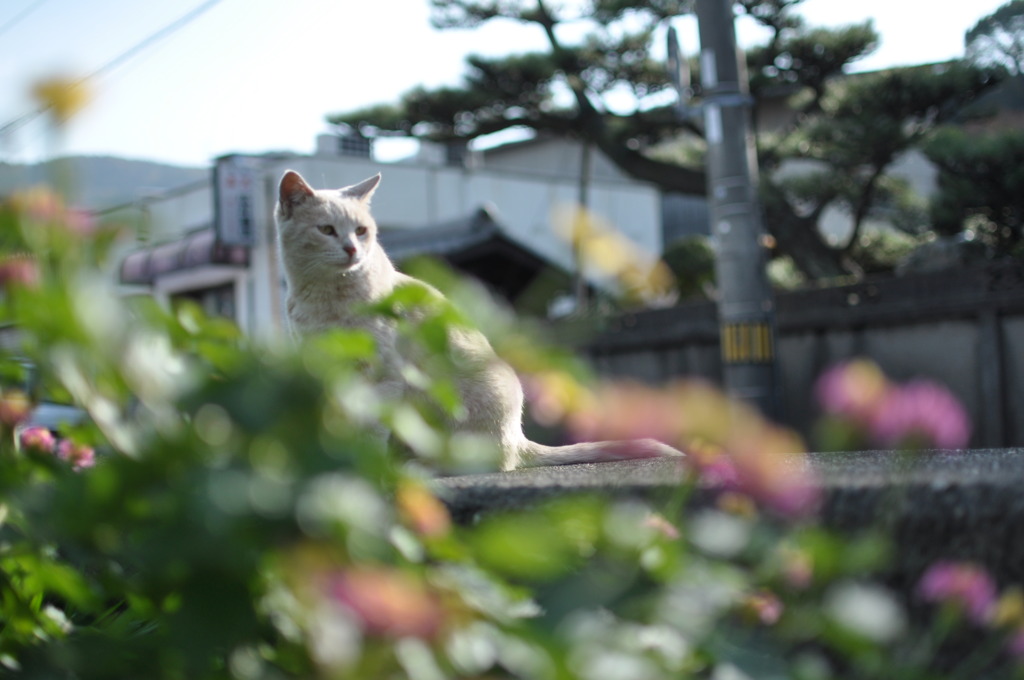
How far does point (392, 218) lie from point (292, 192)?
12.4m

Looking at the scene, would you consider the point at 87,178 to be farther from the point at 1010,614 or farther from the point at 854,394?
the point at 1010,614

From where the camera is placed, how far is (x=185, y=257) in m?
14.0

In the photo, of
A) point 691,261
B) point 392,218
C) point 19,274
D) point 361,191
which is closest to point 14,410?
point 19,274

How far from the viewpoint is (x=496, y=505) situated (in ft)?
3.53

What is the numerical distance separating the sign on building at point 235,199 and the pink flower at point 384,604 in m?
12.8

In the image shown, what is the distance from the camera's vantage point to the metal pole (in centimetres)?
489

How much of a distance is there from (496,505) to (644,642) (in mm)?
452

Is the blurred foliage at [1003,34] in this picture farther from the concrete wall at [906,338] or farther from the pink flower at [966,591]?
the pink flower at [966,591]

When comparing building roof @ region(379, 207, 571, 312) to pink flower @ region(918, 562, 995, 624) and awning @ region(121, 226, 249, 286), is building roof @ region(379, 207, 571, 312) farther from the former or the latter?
pink flower @ region(918, 562, 995, 624)

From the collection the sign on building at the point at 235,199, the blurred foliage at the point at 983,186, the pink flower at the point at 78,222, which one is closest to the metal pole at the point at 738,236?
the blurred foliage at the point at 983,186

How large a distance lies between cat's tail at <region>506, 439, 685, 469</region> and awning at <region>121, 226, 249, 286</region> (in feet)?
37.7

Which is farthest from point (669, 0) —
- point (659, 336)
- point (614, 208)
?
point (614, 208)

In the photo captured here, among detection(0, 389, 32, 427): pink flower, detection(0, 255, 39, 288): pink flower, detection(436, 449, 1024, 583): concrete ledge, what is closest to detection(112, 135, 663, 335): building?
detection(436, 449, 1024, 583): concrete ledge

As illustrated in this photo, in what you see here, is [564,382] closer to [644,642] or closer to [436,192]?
[644,642]
